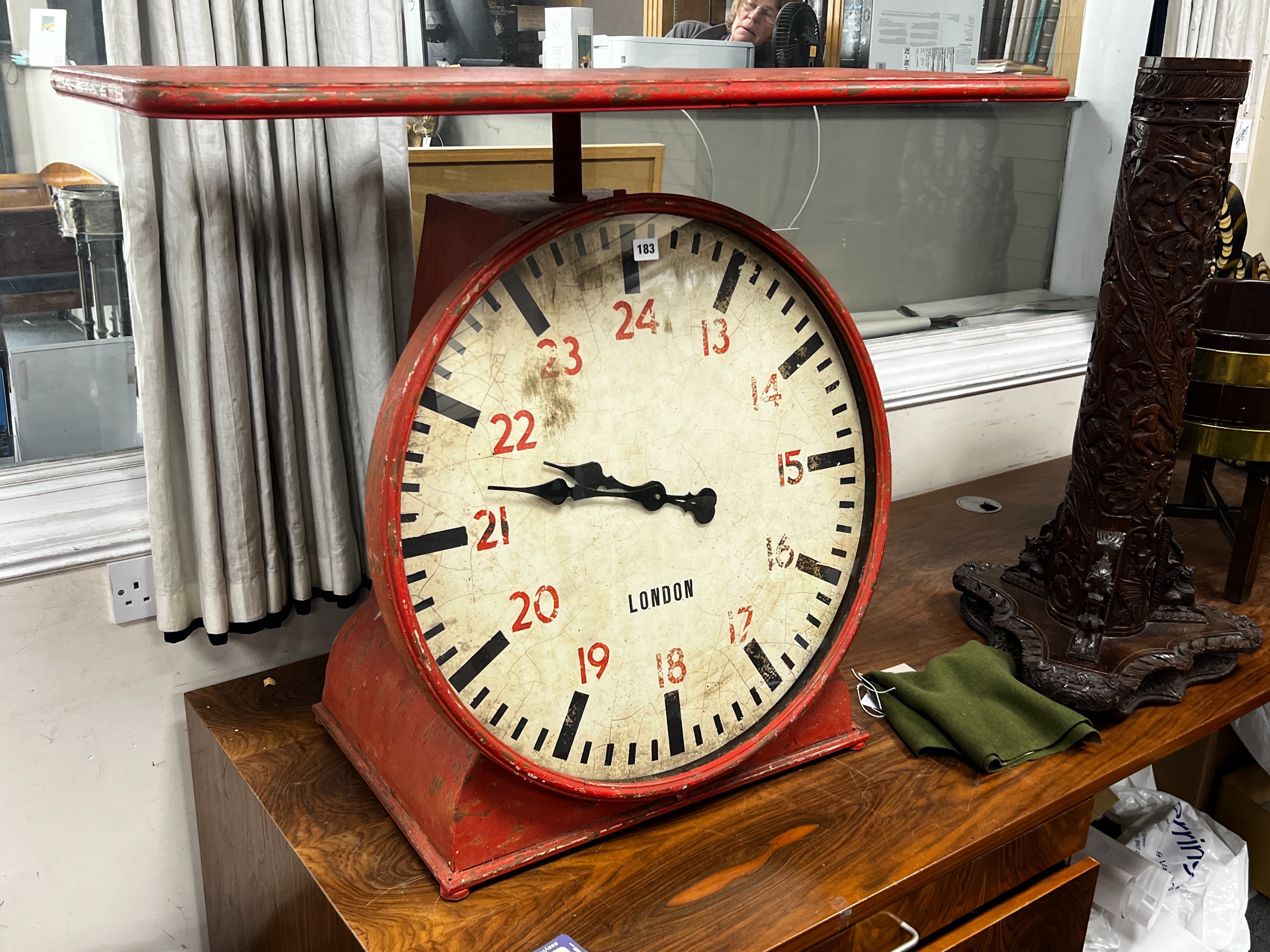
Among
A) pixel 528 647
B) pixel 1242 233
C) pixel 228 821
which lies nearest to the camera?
pixel 528 647

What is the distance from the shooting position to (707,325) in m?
0.88

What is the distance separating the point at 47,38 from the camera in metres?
1.04

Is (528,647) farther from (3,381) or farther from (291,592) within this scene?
(3,381)

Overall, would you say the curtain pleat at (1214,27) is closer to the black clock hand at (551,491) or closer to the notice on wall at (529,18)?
the notice on wall at (529,18)

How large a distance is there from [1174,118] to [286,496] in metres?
0.98

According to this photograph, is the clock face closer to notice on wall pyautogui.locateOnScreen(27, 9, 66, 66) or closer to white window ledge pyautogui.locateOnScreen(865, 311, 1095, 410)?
notice on wall pyautogui.locateOnScreen(27, 9, 66, 66)

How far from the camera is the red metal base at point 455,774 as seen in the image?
86 cm

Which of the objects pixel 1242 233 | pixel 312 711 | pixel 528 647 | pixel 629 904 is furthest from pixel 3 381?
pixel 1242 233

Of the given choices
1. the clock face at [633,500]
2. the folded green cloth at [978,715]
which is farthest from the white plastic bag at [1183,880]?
the clock face at [633,500]

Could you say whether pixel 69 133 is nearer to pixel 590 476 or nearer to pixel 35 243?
pixel 35 243

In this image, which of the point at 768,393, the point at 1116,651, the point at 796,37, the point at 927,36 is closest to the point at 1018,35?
the point at 927,36

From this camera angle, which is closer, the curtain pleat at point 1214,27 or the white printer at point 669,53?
the white printer at point 669,53

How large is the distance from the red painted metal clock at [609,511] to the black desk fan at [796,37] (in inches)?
34.6

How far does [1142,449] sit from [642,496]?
608 millimetres
